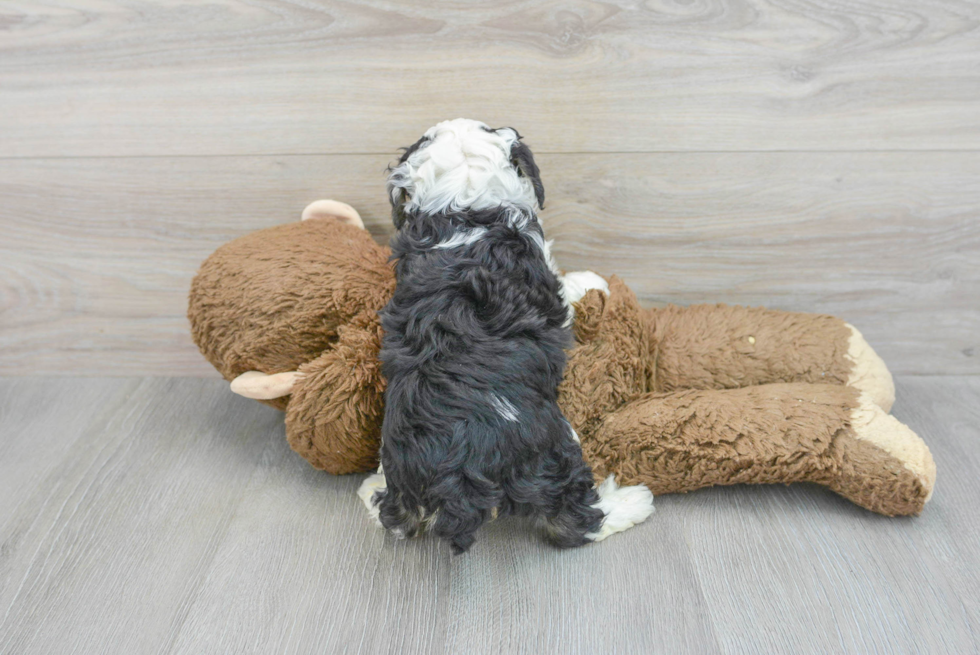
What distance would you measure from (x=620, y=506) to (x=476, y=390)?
1.10ft

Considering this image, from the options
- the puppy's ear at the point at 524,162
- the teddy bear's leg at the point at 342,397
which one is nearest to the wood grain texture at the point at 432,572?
the teddy bear's leg at the point at 342,397

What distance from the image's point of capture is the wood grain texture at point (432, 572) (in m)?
0.89

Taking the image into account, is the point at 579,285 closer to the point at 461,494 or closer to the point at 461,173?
the point at 461,173

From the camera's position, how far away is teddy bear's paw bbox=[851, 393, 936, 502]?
100 centimetres

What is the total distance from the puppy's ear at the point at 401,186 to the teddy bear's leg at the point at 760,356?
19.2 inches

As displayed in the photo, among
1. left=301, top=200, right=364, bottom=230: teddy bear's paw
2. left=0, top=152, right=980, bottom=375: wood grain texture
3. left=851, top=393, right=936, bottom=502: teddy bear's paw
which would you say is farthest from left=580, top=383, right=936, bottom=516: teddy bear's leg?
left=301, top=200, right=364, bottom=230: teddy bear's paw

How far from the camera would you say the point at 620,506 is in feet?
3.46

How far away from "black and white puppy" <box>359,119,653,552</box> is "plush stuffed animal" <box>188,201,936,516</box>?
0.07 metres

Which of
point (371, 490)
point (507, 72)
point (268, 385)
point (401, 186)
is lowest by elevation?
point (371, 490)

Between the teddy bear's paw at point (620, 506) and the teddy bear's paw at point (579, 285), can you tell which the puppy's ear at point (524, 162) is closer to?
the teddy bear's paw at point (579, 285)

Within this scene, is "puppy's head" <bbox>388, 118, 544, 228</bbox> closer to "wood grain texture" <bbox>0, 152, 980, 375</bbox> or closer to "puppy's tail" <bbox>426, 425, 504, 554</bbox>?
"wood grain texture" <bbox>0, 152, 980, 375</bbox>

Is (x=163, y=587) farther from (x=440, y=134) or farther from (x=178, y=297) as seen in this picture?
(x=440, y=134)

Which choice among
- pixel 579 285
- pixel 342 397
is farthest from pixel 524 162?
pixel 342 397

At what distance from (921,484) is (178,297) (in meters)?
1.43
